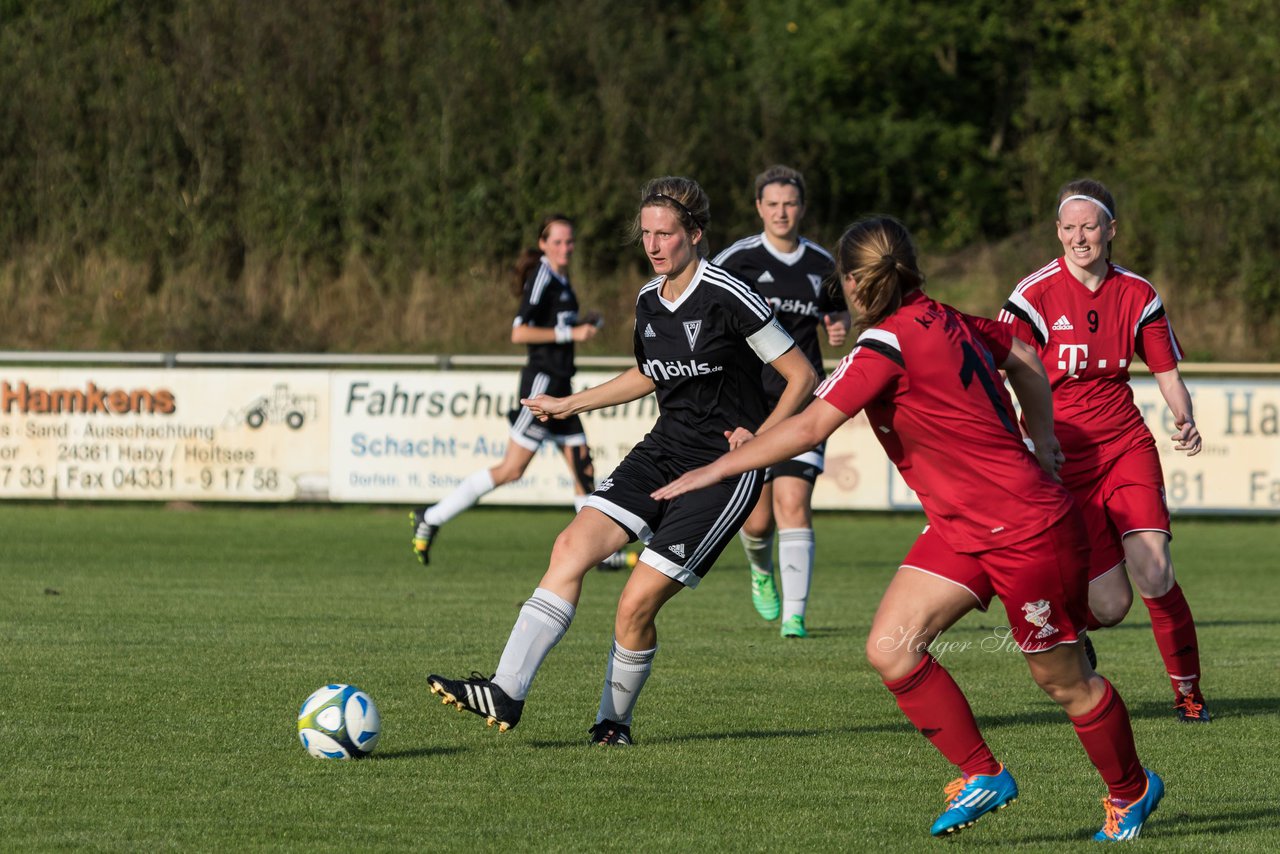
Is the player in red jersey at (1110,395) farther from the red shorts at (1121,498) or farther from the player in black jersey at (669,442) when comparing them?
the player in black jersey at (669,442)

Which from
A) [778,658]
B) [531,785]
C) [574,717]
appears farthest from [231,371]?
[531,785]

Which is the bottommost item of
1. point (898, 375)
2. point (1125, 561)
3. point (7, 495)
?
point (7, 495)

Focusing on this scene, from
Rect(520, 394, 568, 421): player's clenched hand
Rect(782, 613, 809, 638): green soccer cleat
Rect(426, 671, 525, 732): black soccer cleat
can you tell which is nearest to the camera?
Rect(426, 671, 525, 732): black soccer cleat

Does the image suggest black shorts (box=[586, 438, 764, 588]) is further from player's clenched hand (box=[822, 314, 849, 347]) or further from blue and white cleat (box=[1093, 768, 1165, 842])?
player's clenched hand (box=[822, 314, 849, 347])

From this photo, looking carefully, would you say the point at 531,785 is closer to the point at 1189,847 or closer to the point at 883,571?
the point at 1189,847

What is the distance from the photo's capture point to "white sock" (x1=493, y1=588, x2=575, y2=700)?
5.89 metres

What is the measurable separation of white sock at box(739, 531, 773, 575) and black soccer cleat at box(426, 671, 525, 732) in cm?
392

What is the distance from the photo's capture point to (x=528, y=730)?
643 cm

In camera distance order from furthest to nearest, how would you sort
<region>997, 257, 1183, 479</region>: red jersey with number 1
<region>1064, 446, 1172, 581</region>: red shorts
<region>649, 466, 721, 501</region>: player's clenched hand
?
<region>997, 257, 1183, 479</region>: red jersey with number 1
<region>1064, 446, 1172, 581</region>: red shorts
<region>649, 466, 721, 501</region>: player's clenched hand

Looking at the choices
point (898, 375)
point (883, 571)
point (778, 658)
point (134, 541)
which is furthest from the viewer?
point (134, 541)

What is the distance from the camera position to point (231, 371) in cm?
1666

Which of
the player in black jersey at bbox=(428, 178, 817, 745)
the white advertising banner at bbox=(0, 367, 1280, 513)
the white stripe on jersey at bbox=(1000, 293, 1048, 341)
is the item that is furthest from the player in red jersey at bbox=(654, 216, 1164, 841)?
the white advertising banner at bbox=(0, 367, 1280, 513)

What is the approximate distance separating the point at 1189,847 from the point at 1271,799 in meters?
0.78

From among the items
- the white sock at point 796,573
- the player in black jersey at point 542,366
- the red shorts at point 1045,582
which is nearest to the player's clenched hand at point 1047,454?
the red shorts at point 1045,582
